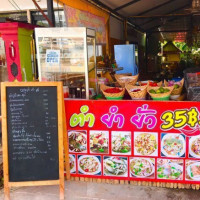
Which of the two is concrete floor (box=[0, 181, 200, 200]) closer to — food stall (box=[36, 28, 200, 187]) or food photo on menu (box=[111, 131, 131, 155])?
food stall (box=[36, 28, 200, 187])

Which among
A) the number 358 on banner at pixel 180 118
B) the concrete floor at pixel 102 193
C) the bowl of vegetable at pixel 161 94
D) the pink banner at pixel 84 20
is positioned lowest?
the concrete floor at pixel 102 193

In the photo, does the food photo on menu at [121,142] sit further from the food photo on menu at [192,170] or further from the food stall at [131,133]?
the food photo on menu at [192,170]

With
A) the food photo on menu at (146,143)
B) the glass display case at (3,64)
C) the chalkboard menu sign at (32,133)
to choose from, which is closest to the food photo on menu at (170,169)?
the food photo on menu at (146,143)

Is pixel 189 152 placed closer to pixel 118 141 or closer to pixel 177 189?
pixel 177 189

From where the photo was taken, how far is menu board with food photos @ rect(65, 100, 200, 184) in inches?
143

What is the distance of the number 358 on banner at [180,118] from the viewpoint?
3.58m

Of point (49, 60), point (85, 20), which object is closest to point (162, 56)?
point (85, 20)

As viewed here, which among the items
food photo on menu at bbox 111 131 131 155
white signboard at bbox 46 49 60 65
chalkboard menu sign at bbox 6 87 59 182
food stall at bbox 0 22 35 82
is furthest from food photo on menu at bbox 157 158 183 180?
food stall at bbox 0 22 35 82

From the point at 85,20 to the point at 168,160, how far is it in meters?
3.84

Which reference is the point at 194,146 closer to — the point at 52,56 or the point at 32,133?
the point at 32,133

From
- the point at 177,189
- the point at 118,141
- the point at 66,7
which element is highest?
the point at 66,7

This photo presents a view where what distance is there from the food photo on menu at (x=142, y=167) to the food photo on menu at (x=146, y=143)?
10cm

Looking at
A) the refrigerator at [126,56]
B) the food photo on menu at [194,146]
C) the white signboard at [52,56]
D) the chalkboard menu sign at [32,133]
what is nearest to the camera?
the chalkboard menu sign at [32,133]

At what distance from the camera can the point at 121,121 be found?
378 centimetres
